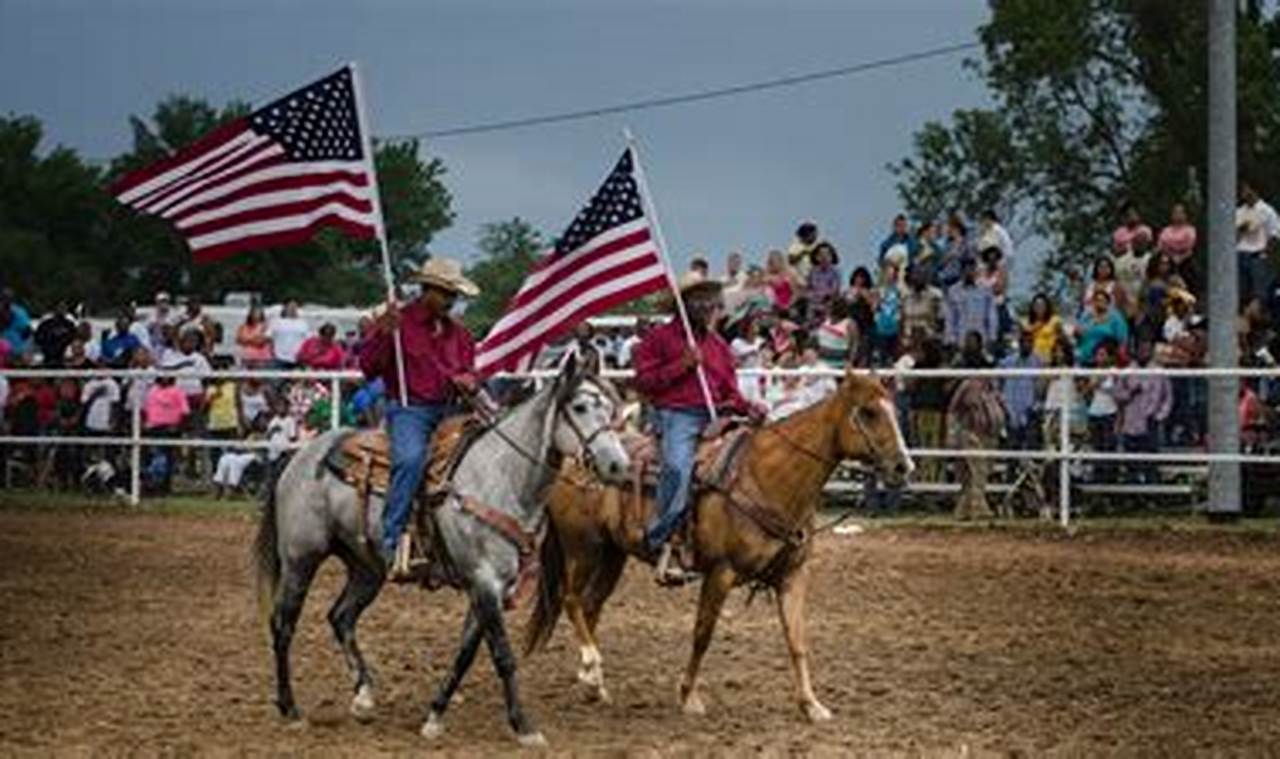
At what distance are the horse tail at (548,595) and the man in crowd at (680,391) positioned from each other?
0.74 m

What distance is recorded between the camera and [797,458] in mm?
13078

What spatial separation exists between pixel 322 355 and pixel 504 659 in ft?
53.6

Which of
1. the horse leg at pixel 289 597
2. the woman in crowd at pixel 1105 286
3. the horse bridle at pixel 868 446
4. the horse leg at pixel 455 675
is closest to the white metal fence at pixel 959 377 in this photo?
the woman in crowd at pixel 1105 286

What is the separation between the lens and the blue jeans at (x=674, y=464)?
13.1m

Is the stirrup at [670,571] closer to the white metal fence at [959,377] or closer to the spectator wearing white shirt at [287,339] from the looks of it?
the white metal fence at [959,377]

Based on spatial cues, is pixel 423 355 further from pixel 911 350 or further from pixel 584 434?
pixel 911 350

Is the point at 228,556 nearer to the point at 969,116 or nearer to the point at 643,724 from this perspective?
the point at 643,724

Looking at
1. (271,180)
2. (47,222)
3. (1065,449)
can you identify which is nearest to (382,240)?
(271,180)

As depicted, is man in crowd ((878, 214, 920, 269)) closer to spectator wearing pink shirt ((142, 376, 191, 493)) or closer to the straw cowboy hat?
spectator wearing pink shirt ((142, 376, 191, 493))

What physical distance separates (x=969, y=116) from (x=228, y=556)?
1458 inches

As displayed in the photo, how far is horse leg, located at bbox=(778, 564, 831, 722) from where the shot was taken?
12250 millimetres

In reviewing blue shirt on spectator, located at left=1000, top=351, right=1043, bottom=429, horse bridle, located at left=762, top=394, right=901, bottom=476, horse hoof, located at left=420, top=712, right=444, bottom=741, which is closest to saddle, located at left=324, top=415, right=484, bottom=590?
horse hoof, located at left=420, top=712, right=444, bottom=741

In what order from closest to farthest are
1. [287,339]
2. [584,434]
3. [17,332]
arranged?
[584,434] < [287,339] < [17,332]

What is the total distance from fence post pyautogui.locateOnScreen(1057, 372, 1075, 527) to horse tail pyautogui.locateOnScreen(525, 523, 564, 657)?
8.98m
